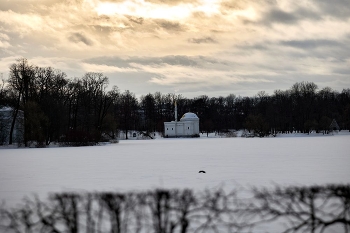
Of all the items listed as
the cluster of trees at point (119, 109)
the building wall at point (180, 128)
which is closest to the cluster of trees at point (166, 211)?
the cluster of trees at point (119, 109)

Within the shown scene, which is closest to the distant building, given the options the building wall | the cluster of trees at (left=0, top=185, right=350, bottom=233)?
the building wall

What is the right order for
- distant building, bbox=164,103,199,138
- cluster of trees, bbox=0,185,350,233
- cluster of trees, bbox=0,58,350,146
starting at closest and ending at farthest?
1. cluster of trees, bbox=0,185,350,233
2. cluster of trees, bbox=0,58,350,146
3. distant building, bbox=164,103,199,138

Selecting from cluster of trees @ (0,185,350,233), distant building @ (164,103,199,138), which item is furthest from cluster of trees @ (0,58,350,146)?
cluster of trees @ (0,185,350,233)

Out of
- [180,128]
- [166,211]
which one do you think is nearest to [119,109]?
[180,128]

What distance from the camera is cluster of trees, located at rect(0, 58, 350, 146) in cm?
5055

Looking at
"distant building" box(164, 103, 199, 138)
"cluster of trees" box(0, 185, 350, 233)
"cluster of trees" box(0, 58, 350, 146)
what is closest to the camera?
"cluster of trees" box(0, 185, 350, 233)

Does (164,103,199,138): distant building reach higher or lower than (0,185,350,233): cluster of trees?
higher

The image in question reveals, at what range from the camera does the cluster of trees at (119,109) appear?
1990 inches

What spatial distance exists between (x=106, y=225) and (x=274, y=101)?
108m

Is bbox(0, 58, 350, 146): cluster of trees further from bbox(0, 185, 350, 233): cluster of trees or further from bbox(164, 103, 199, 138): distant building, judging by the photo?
bbox(0, 185, 350, 233): cluster of trees

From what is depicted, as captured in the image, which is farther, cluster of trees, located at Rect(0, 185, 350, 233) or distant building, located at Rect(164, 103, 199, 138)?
distant building, located at Rect(164, 103, 199, 138)

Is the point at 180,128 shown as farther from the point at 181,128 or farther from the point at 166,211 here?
the point at 166,211

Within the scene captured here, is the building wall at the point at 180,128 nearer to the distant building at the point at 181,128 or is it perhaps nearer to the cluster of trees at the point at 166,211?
the distant building at the point at 181,128

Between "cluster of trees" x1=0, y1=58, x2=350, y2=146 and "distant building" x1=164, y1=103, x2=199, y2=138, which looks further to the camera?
"distant building" x1=164, y1=103, x2=199, y2=138
